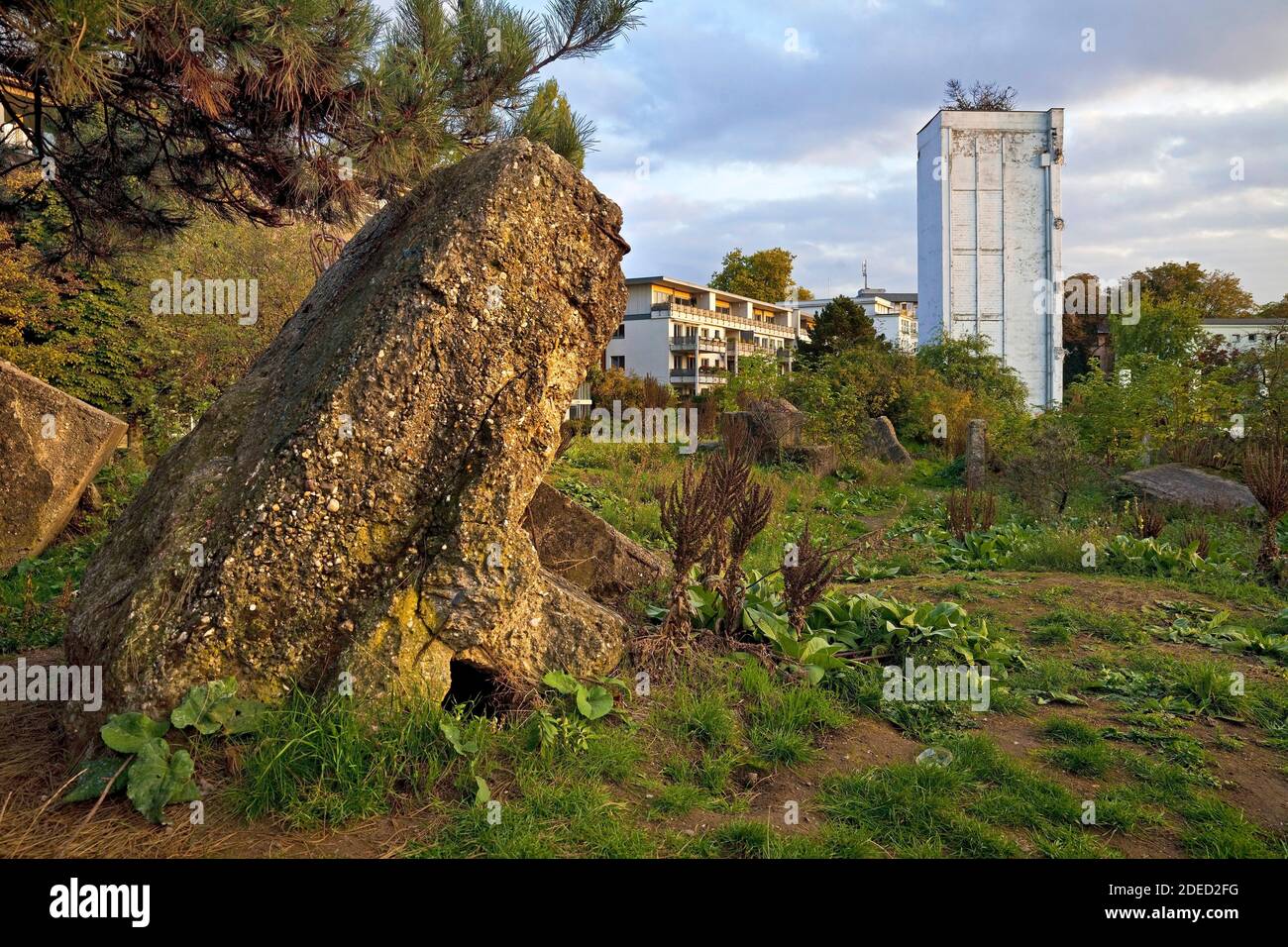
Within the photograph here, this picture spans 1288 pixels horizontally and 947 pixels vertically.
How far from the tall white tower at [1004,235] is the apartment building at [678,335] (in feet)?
67.7

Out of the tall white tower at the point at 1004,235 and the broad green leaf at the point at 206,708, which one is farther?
the tall white tower at the point at 1004,235

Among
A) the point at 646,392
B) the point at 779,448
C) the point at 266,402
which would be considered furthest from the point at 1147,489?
the point at 646,392

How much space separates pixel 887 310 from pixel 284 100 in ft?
231

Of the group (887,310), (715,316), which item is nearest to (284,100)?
(715,316)

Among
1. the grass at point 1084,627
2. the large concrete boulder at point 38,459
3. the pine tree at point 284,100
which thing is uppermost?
the pine tree at point 284,100

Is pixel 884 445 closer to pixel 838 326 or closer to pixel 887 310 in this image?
pixel 838 326

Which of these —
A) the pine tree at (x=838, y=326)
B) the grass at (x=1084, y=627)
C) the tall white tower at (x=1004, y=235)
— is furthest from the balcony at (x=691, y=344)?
the grass at (x=1084, y=627)

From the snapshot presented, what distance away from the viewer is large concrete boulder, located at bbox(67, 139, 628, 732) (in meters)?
3.86

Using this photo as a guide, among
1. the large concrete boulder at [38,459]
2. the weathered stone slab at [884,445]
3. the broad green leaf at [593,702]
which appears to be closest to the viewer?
the broad green leaf at [593,702]

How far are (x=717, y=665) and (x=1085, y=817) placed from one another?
73.2 inches

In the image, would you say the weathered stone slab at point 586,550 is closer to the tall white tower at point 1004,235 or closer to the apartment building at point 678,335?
the tall white tower at point 1004,235

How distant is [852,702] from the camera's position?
4.69 metres

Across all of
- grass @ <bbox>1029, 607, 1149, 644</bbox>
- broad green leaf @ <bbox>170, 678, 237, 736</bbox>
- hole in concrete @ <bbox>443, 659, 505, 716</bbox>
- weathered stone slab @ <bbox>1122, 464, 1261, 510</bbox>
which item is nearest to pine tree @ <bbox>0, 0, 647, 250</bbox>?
broad green leaf @ <bbox>170, 678, 237, 736</bbox>

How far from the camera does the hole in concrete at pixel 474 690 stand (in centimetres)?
412
